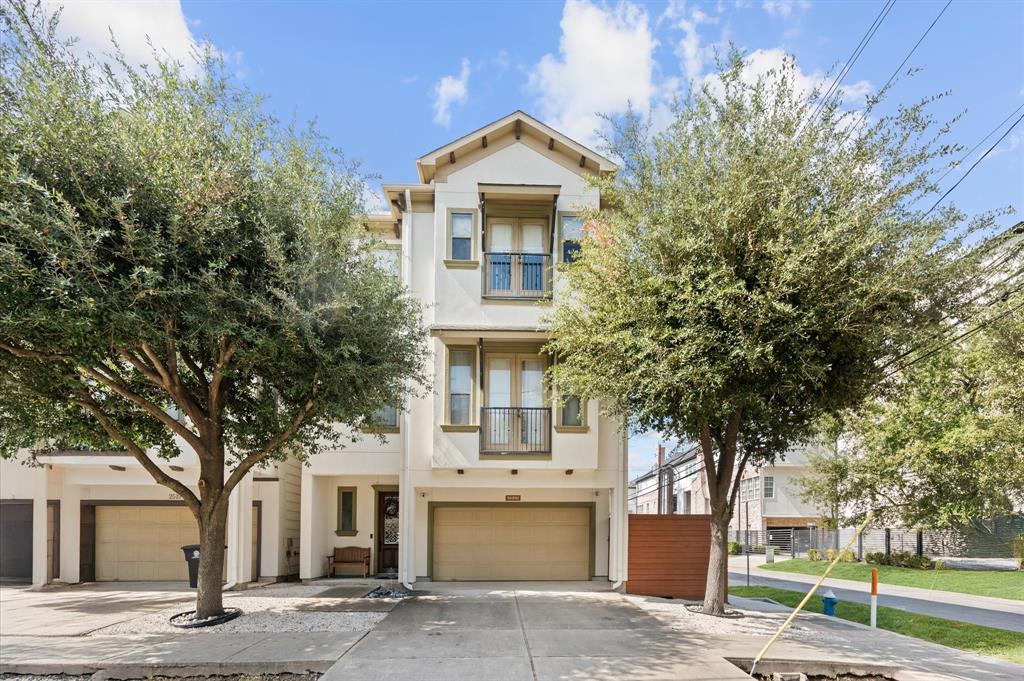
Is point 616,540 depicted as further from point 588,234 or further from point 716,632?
point 588,234

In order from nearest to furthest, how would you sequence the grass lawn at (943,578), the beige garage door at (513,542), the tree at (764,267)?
the tree at (764,267)
the beige garage door at (513,542)
the grass lawn at (943,578)

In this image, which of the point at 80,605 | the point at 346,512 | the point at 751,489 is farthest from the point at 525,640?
the point at 751,489

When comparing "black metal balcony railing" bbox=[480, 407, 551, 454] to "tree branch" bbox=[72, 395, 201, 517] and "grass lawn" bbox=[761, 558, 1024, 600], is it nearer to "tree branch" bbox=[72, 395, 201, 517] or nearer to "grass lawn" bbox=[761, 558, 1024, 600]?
"tree branch" bbox=[72, 395, 201, 517]

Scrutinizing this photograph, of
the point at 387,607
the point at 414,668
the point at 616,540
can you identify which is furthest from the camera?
the point at 616,540

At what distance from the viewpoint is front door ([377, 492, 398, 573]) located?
16.6 metres

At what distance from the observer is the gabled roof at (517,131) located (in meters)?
14.9

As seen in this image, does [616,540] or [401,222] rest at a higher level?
[401,222]

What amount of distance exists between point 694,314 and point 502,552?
29.2ft

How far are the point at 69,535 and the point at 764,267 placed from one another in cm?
1680

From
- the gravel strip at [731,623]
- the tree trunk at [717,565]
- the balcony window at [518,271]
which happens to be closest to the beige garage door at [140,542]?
the balcony window at [518,271]

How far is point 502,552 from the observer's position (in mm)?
15828

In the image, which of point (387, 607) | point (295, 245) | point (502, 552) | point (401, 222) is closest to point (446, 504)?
point (502, 552)

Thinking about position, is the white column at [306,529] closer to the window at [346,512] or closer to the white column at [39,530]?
the window at [346,512]

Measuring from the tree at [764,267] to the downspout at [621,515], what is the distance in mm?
3565
